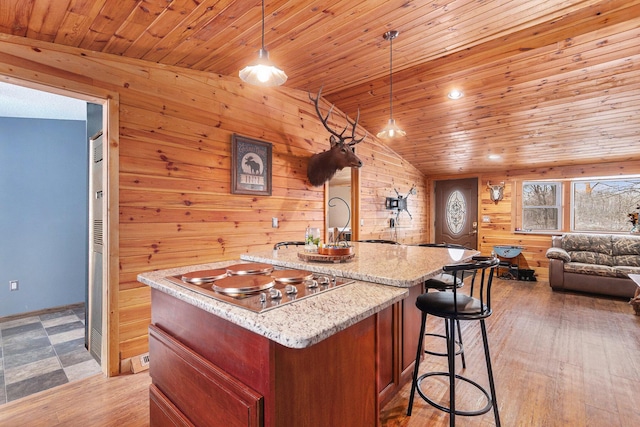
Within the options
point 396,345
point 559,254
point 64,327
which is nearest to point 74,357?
point 64,327

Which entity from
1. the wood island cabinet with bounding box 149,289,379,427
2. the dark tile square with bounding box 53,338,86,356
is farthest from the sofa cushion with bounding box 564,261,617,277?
the dark tile square with bounding box 53,338,86,356

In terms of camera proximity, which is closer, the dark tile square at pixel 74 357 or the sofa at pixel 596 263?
the dark tile square at pixel 74 357

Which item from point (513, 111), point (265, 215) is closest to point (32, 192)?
point (265, 215)

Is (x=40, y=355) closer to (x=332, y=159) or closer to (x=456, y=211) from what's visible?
(x=332, y=159)

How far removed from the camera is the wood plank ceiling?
1.95 metres

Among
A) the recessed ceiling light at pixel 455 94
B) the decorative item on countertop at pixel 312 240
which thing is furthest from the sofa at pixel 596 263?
the decorative item on countertop at pixel 312 240

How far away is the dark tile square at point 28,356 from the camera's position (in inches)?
102

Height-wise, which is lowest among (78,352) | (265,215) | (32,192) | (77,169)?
(78,352)

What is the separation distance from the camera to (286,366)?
3.15ft

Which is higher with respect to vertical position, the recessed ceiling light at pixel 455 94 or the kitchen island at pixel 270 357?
the recessed ceiling light at pixel 455 94

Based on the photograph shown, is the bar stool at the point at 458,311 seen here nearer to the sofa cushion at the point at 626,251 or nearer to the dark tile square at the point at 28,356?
the dark tile square at the point at 28,356

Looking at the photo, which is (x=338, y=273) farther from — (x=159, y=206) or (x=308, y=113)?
(x=308, y=113)

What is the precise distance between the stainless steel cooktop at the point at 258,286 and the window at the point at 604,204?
6616mm

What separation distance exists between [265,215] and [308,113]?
1.56 metres
